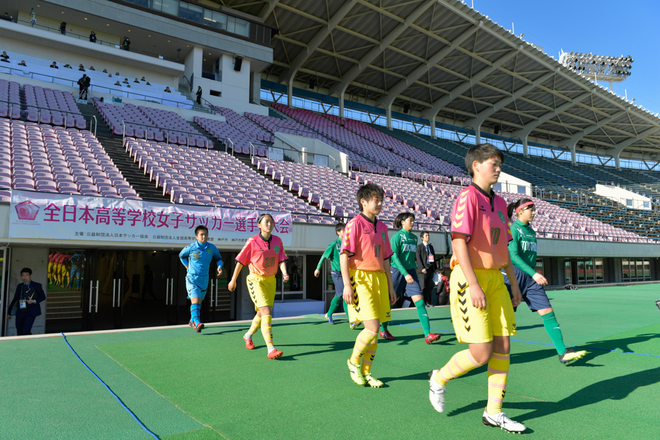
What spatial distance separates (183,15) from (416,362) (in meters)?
29.7

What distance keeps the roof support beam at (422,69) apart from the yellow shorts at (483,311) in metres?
34.1

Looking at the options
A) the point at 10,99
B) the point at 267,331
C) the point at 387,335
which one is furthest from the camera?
the point at 10,99

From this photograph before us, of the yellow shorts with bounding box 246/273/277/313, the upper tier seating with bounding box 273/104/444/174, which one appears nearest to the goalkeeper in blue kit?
the yellow shorts with bounding box 246/273/277/313

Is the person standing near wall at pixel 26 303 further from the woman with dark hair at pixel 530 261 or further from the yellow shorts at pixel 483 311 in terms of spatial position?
the woman with dark hair at pixel 530 261

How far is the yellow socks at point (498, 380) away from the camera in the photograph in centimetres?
282

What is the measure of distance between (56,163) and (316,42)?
984 inches

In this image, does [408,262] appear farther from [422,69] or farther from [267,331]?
[422,69]

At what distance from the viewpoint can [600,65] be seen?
63.9 meters

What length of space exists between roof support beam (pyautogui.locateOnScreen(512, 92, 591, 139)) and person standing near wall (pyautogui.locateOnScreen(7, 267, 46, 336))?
154 feet

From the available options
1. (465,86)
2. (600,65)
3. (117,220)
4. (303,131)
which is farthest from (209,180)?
(600,65)

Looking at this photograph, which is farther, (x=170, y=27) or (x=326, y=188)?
(x=170, y=27)

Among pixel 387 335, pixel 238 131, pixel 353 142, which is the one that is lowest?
pixel 387 335

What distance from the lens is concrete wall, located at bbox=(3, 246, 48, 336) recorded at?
28.8ft

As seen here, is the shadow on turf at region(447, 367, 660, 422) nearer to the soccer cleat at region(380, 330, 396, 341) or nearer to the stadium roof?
the soccer cleat at region(380, 330, 396, 341)
